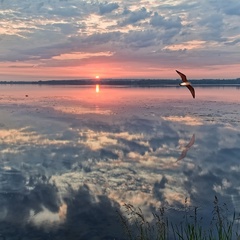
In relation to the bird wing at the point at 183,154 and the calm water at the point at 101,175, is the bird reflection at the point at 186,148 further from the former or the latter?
the calm water at the point at 101,175

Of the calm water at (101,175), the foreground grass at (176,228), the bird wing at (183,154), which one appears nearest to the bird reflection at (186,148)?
the bird wing at (183,154)

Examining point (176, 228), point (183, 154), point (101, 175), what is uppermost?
point (183, 154)

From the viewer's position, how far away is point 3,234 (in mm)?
9047

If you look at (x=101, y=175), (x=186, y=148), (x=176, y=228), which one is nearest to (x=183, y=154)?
(x=186, y=148)

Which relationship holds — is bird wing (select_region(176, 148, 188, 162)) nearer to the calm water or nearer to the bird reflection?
the bird reflection

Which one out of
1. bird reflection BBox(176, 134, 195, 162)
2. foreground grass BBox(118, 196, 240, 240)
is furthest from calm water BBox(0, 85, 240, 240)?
foreground grass BBox(118, 196, 240, 240)

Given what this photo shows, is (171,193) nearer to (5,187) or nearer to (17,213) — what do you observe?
(17,213)

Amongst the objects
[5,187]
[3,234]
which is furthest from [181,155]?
[3,234]

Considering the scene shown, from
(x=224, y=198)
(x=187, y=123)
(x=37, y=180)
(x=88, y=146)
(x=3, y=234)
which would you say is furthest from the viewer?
(x=187, y=123)

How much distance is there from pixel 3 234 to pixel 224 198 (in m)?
6.98

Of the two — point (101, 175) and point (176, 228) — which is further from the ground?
point (101, 175)

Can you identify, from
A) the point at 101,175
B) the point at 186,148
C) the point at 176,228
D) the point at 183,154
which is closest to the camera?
the point at 176,228

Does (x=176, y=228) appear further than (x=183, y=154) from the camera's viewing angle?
No

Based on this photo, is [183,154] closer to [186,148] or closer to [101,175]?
[186,148]
